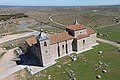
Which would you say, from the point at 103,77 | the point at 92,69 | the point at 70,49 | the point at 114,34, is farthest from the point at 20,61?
the point at 114,34

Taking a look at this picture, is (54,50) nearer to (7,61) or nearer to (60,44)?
(60,44)

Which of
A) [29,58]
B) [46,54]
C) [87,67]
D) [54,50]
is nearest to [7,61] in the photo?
[29,58]

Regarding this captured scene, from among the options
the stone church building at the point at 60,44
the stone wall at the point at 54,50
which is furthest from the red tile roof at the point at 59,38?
the stone wall at the point at 54,50

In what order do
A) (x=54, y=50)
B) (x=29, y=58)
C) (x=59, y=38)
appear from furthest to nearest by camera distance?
1. (x=29, y=58)
2. (x=59, y=38)
3. (x=54, y=50)

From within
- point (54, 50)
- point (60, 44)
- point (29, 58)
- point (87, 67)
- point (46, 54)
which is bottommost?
point (29, 58)

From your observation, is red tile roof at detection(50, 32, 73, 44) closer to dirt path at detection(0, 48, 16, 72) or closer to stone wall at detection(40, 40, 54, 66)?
stone wall at detection(40, 40, 54, 66)

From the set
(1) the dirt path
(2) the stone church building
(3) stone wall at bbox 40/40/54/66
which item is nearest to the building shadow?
(2) the stone church building

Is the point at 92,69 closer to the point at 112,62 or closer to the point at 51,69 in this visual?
the point at 112,62
